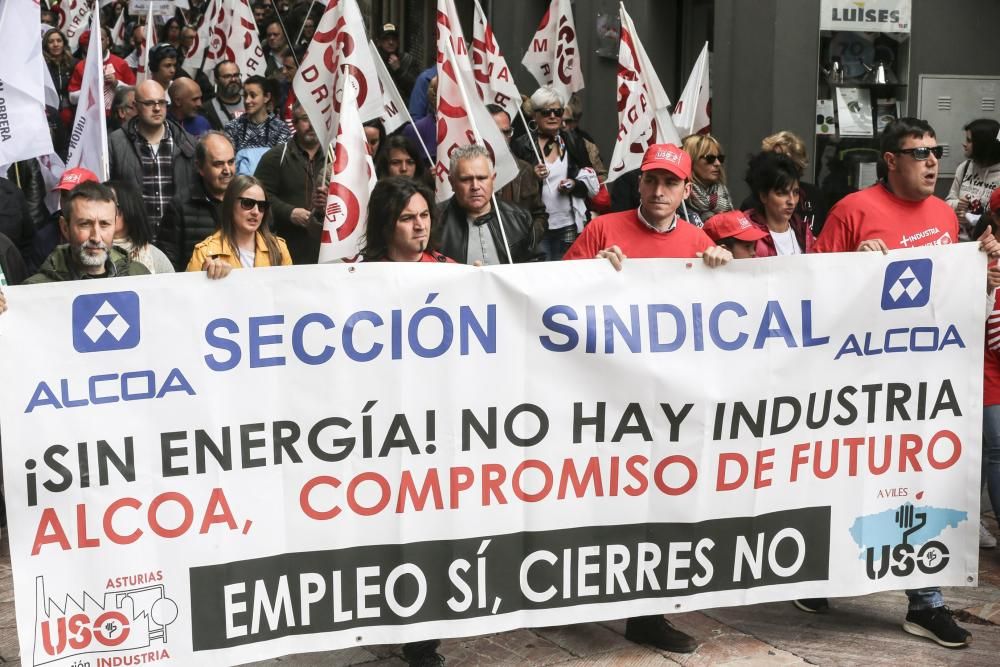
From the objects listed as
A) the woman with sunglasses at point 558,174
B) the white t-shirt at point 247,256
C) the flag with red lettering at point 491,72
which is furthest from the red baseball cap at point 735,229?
the flag with red lettering at point 491,72

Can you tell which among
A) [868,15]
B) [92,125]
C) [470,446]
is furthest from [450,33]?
[868,15]

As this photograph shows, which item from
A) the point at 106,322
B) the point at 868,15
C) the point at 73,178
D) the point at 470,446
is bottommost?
the point at 470,446

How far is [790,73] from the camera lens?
12445 millimetres

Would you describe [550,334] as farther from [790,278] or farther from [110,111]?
[110,111]

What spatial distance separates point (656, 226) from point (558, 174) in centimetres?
441

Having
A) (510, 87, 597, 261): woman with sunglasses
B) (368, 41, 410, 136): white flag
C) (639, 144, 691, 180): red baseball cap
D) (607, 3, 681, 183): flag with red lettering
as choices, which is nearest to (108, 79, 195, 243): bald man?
(368, 41, 410, 136): white flag

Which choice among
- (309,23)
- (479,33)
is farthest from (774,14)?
(309,23)

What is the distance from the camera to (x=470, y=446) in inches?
195

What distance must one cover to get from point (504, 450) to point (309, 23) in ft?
56.6

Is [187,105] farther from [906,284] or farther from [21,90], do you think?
[906,284]

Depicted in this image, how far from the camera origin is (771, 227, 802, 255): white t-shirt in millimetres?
6648

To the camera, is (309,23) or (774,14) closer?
(774,14)

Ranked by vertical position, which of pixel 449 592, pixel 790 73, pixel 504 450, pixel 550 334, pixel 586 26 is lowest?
pixel 449 592

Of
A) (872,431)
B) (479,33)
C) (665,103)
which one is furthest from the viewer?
(479,33)
